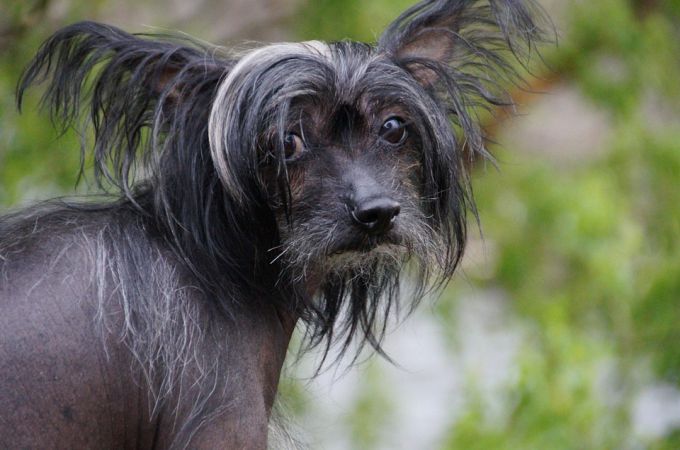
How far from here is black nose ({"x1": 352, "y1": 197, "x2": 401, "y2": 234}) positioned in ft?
11.8

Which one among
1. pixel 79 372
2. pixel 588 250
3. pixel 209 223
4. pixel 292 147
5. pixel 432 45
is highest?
pixel 588 250

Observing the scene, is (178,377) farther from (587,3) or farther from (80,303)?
(587,3)

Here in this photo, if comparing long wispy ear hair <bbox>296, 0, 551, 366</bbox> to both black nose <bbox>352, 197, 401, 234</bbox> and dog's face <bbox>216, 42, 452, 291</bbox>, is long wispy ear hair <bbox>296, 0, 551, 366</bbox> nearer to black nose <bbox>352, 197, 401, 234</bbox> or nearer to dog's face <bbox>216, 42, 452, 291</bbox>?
dog's face <bbox>216, 42, 452, 291</bbox>

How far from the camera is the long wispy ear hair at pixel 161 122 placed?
3764 millimetres

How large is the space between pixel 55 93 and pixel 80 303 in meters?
0.74

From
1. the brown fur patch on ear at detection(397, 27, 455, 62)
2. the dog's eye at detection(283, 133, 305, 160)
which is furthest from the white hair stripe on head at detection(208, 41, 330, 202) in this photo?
the brown fur patch on ear at detection(397, 27, 455, 62)

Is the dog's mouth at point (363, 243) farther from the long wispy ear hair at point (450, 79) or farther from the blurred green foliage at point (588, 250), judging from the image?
the blurred green foliage at point (588, 250)

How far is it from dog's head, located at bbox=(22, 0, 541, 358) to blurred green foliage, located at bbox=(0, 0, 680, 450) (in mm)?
2539

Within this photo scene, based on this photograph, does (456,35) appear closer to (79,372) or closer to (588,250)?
(79,372)


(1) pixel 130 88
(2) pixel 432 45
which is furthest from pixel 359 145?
(1) pixel 130 88

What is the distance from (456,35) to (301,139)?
74 cm

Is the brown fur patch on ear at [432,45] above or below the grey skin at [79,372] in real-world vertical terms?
above

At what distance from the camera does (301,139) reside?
3.71m

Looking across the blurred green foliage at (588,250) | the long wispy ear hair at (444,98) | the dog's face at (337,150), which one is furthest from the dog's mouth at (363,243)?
the blurred green foliage at (588,250)
